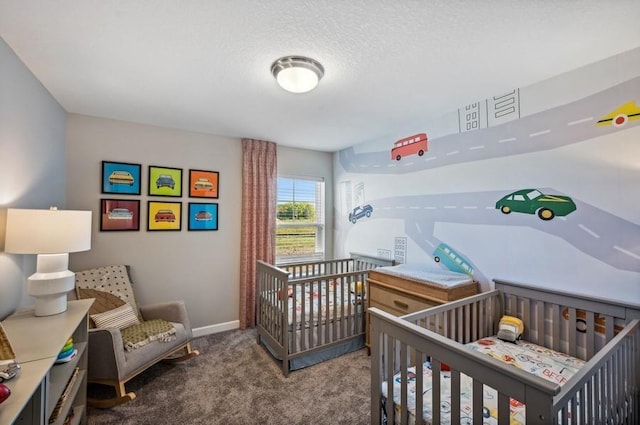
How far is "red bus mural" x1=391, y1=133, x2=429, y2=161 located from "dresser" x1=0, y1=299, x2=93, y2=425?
3.00 m

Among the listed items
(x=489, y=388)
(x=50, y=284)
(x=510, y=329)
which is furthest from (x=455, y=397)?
(x=50, y=284)

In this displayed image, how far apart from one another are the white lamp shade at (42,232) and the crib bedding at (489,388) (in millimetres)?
2005

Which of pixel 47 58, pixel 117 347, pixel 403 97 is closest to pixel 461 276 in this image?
pixel 403 97

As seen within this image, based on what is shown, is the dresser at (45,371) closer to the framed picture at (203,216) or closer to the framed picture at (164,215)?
the framed picture at (164,215)

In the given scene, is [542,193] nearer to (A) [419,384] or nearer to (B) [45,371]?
(A) [419,384]

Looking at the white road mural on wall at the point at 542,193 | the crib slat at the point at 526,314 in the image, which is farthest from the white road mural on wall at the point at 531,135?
the crib slat at the point at 526,314

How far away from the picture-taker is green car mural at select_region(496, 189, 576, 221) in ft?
6.20

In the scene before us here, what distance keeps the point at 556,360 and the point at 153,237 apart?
3.53 m

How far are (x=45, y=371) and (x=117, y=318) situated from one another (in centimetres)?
148

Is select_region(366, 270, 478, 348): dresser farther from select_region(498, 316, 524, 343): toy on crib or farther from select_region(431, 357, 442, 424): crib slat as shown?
select_region(431, 357, 442, 424): crib slat

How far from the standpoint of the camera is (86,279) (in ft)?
8.23

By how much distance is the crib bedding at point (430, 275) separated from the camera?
2.19 meters

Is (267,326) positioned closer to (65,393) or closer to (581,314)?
(65,393)

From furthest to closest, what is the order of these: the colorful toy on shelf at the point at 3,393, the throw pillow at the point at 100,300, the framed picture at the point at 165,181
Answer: the framed picture at the point at 165,181, the throw pillow at the point at 100,300, the colorful toy on shelf at the point at 3,393
